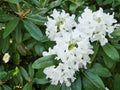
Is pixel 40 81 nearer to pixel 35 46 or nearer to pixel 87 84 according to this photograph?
pixel 35 46

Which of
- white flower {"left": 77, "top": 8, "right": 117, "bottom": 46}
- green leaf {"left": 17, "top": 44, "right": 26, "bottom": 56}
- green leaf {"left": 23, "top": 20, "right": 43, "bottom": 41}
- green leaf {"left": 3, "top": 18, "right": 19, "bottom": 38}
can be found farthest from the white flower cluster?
green leaf {"left": 17, "top": 44, "right": 26, "bottom": 56}

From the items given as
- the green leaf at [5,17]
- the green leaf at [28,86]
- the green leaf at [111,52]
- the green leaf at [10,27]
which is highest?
the green leaf at [5,17]

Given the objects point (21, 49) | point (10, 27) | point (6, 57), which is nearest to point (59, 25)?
point (10, 27)

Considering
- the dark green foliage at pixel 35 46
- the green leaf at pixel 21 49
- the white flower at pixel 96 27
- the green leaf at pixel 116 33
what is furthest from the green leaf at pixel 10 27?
the green leaf at pixel 116 33

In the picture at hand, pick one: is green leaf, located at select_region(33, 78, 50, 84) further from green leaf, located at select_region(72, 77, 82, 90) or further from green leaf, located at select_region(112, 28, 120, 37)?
green leaf, located at select_region(112, 28, 120, 37)

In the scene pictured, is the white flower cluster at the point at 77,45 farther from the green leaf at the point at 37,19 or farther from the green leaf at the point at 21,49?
the green leaf at the point at 21,49

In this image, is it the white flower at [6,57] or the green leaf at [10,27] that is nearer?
the green leaf at [10,27]
